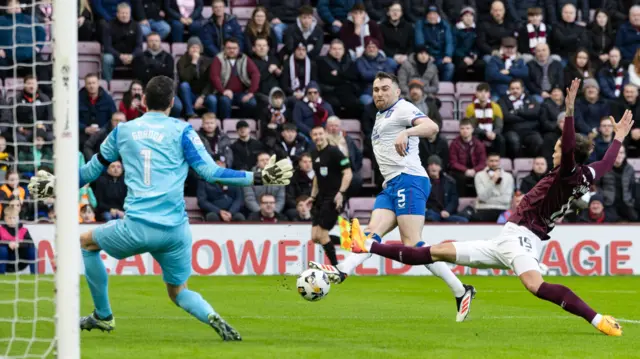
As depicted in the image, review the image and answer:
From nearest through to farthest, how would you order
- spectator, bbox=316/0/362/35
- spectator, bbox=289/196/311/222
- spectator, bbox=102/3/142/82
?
1. spectator, bbox=289/196/311/222
2. spectator, bbox=102/3/142/82
3. spectator, bbox=316/0/362/35

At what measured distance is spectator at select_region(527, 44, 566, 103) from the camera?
23.1m

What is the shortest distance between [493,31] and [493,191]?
172 inches

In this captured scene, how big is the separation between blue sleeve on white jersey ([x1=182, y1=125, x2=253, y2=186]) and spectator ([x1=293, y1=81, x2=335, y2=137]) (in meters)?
12.2

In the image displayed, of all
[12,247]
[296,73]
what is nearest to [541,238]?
[12,247]

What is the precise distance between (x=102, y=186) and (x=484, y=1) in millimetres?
9728

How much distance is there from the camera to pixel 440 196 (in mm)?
20766

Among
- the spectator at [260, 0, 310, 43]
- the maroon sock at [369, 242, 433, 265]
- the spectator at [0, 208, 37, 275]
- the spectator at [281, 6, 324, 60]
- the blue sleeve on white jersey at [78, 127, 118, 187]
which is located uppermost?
the spectator at [260, 0, 310, 43]

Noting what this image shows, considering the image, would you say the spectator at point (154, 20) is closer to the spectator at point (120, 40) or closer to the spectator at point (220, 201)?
the spectator at point (120, 40)

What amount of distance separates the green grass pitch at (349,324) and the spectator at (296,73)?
19.4 feet

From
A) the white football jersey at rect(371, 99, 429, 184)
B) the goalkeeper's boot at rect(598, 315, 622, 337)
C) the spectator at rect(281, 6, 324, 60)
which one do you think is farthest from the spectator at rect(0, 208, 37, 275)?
the goalkeeper's boot at rect(598, 315, 622, 337)

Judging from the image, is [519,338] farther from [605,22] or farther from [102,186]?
[605,22]

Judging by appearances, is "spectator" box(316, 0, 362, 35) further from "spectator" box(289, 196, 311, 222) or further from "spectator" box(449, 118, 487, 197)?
"spectator" box(289, 196, 311, 222)

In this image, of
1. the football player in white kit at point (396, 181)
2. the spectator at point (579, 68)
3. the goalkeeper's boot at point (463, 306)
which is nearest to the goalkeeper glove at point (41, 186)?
the football player in white kit at point (396, 181)

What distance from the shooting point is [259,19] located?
2209 cm
